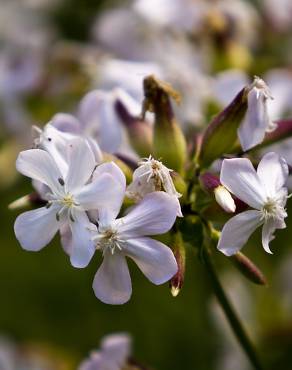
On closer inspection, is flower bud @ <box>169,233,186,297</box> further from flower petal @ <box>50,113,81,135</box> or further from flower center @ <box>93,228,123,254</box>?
flower petal @ <box>50,113,81,135</box>

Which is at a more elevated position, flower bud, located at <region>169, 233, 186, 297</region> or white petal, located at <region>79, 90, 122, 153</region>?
white petal, located at <region>79, 90, 122, 153</region>

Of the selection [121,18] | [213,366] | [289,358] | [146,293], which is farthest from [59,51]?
[289,358]

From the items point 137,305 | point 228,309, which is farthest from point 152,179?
point 137,305

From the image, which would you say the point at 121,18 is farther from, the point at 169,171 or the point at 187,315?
the point at 169,171

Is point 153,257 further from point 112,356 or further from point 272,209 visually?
point 112,356

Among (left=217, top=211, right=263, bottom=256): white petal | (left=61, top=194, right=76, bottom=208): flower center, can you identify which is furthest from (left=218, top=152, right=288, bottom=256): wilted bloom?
(left=61, top=194, right=76, bottom=208): flower center

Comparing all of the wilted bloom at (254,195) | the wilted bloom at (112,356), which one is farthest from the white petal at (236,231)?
the wilted bloom at (112,356)
